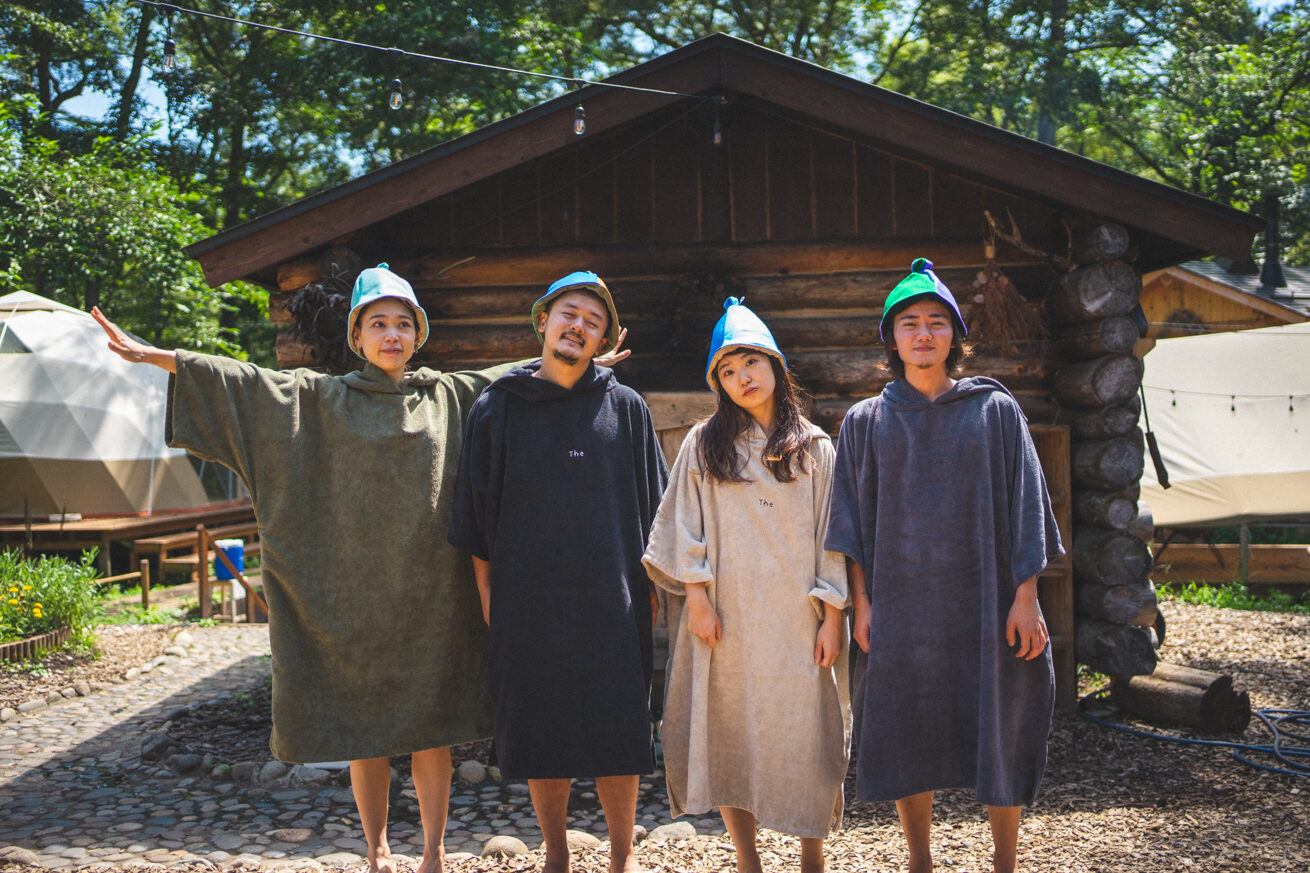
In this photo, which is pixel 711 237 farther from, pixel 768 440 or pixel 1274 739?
pixel 1274 739

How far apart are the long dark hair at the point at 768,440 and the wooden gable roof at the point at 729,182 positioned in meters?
2.68

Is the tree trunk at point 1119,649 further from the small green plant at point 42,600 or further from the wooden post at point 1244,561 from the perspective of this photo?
the small green plant at point 42,600

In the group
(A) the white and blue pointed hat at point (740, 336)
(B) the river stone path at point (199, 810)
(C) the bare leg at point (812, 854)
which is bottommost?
(B) the river stone path at point (199, 810)

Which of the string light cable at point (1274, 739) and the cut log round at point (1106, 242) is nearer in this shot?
the string light cable at point (1274, 739)

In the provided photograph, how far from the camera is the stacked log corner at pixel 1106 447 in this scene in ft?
18.1

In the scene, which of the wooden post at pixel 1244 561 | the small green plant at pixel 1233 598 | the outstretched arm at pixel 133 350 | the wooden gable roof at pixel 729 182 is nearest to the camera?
the outstretched arm at pixel 133 350

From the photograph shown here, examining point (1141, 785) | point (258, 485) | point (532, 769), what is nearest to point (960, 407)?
point (532, 769)

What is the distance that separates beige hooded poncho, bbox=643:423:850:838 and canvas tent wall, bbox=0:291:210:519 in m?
11.8

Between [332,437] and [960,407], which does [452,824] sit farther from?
[960,407]

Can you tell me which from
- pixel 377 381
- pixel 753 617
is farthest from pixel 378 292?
pixel 753 617

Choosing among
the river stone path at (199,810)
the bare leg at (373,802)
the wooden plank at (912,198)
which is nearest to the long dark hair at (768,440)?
the bare leg at (373,802)

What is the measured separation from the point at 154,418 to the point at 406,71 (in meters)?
7.32

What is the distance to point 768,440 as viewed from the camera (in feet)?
10.7

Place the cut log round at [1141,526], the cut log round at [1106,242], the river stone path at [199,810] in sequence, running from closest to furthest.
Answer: the river stone path at [199,810]
the cut log round at [1106,242]
the cut log round at [1141,526]
